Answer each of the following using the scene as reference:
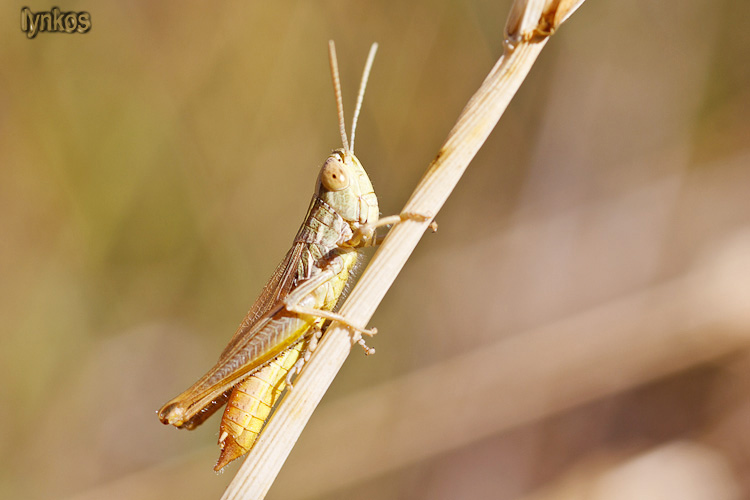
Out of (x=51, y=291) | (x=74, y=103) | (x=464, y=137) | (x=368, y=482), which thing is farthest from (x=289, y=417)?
(x=74, y=103)

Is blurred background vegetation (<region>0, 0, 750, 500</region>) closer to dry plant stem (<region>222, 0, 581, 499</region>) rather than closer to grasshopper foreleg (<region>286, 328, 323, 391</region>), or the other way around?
grasshopper foreleg (<region>286, 328, 323, 391</region>)

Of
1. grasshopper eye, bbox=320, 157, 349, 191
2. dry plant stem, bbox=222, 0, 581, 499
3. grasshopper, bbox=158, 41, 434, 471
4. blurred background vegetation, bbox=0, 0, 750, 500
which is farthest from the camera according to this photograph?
blurred background vegetation, bbox=0, 0, 750, 500

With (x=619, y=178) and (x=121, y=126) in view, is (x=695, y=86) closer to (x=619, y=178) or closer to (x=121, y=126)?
(x=619, y=178)

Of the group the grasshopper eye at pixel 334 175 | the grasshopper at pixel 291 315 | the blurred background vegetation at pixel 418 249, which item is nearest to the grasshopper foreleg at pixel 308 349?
the grasshopper at pixel 291 315

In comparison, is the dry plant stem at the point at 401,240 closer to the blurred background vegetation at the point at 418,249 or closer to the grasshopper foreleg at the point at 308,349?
the grasshopper foreleg at the point at 308,349

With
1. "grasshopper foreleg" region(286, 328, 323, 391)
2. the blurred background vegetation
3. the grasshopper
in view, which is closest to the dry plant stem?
the grasshopper

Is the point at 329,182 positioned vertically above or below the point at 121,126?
below

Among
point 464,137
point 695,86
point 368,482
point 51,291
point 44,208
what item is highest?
point 44,208
